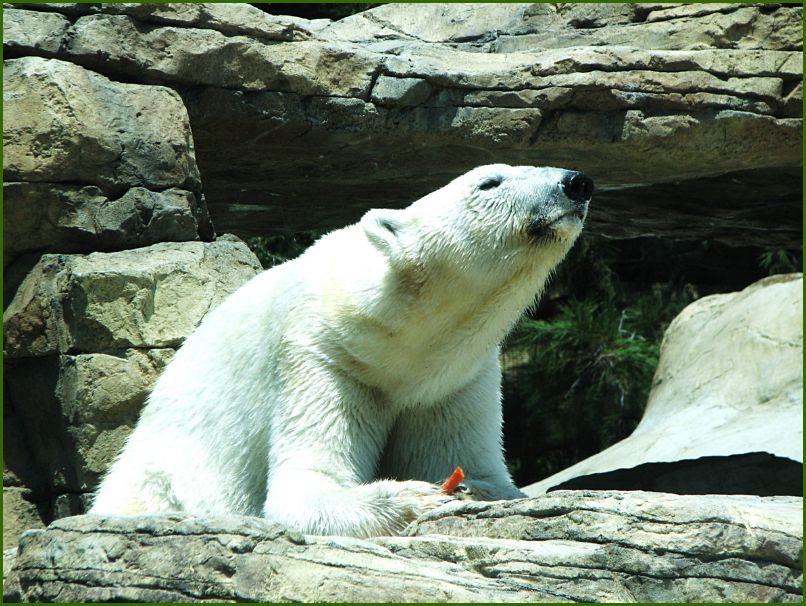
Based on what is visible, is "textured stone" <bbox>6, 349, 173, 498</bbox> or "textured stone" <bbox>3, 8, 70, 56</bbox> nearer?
"textured stone" <bbox>6, 349, 173, 498</bbox>

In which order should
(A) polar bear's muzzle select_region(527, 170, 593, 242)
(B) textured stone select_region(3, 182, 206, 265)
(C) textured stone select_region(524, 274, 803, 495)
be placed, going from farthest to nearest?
(C) textured stone select_region(524, 274, 803, 495), (B) textured stone select_region(3, 182, 206, 265), (A) polar bear's muzzle select_region(527, 170, 593, 242)

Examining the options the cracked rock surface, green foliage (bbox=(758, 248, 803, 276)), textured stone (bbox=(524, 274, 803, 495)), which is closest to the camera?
the cracked rock surface

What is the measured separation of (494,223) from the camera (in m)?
3.80

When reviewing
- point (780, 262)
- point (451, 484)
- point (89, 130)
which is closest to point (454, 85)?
point (89, 130)

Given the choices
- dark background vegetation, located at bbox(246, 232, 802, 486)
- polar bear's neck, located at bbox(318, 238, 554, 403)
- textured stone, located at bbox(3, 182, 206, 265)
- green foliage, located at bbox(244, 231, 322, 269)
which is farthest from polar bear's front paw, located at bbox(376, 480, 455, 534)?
green foliage, located at bbox(244, 231, 322, 269)

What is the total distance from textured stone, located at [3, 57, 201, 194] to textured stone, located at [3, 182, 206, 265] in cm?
6

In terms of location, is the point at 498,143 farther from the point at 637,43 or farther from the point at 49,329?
the point at 49,329

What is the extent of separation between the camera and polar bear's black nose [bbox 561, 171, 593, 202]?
3.73m

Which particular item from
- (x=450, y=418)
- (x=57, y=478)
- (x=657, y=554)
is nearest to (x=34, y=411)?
(x=57, y=478)

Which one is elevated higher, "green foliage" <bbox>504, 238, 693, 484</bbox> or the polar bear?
the polar bear

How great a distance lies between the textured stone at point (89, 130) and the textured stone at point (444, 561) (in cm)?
251

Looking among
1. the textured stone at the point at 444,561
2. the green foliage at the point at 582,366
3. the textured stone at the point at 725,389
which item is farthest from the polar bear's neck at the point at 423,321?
the green foliage at the point at 582,366

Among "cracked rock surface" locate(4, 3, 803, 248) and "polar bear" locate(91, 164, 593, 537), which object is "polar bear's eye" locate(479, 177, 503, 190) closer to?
"polar bear" locate(91, 164, 593, 537)

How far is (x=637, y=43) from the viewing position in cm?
657
